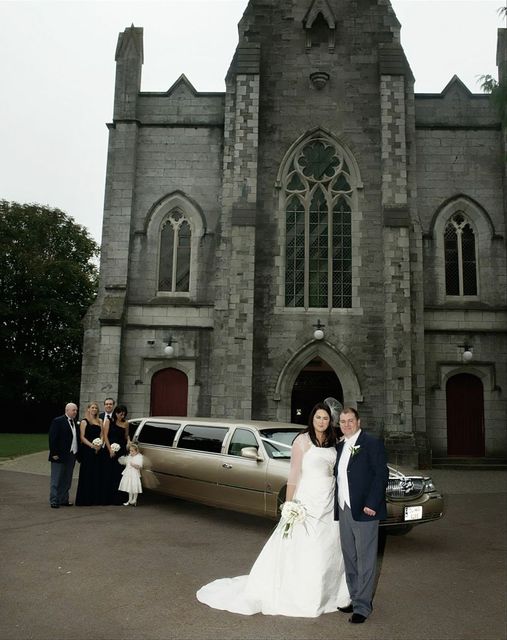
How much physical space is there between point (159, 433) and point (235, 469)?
2333 mm

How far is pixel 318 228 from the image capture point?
18578mm

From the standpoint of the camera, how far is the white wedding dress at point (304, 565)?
504 centimetres

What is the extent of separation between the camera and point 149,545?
740 cm

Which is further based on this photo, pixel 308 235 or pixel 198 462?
pixel 308 235

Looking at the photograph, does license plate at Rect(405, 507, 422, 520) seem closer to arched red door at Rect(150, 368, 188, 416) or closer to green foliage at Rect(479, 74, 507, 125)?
green foliage at Rect(479, 74, 507, 125)

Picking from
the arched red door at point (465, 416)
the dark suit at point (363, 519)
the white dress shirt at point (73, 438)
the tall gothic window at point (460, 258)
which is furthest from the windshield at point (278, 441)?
the tall gothic window at point (460, 258)

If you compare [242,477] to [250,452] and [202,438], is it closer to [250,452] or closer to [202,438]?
[250,452]

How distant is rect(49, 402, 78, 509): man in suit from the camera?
9.84 metres

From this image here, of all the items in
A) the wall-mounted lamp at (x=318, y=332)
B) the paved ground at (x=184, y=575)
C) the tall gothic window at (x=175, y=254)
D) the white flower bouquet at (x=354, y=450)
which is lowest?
the paved ground at (x=184, y=575)

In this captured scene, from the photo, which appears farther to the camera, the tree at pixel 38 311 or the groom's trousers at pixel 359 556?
the tree at pixel 38 311

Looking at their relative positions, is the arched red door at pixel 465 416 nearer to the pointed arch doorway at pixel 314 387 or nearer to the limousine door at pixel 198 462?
the pointed arch doorway at pixel 314 387

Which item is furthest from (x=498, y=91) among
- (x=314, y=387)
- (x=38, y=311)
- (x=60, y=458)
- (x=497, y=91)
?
(x=38, y=311)

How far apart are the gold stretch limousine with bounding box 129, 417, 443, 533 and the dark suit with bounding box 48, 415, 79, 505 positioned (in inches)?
52.1

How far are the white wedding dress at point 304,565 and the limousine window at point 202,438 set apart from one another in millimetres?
3952
